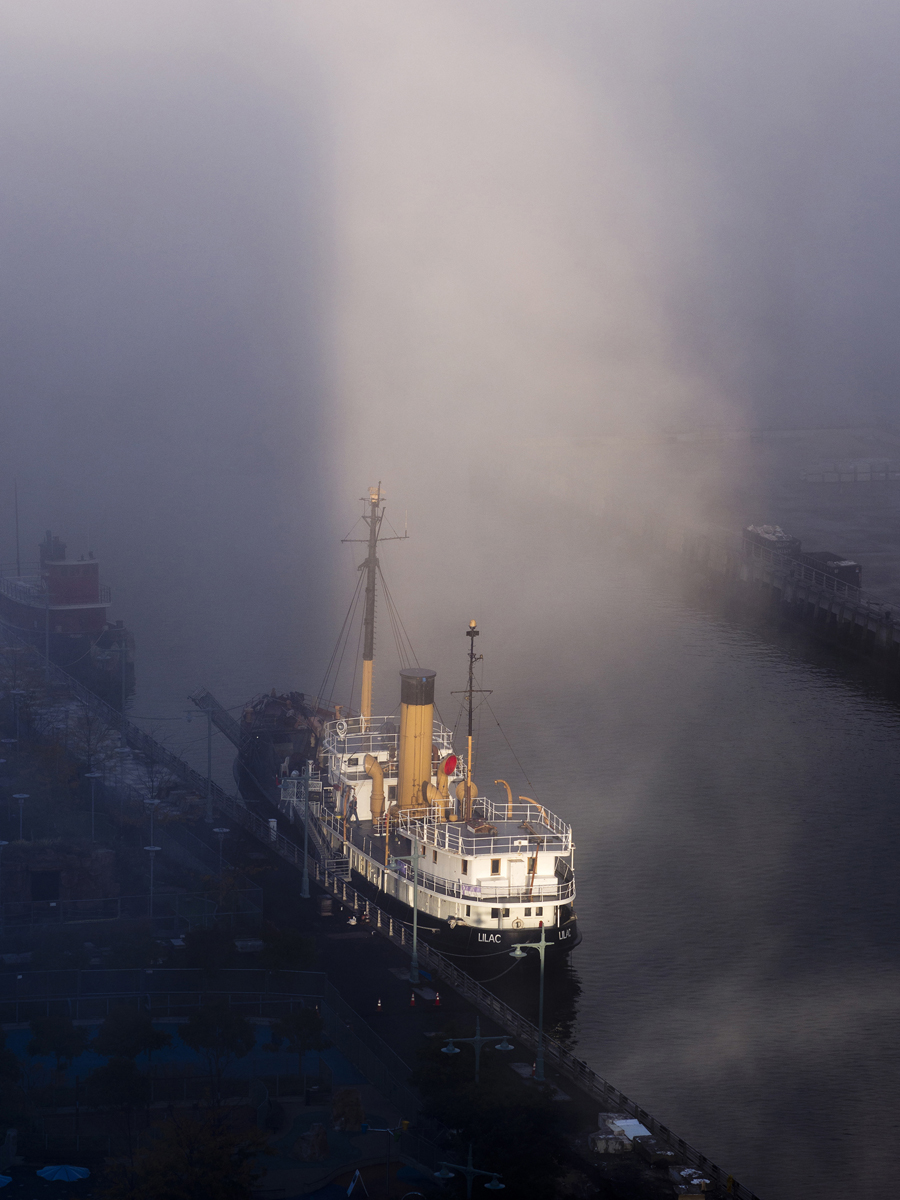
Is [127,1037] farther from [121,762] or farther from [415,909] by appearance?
[121,762]

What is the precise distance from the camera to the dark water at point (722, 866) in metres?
28.4

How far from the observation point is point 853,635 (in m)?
72.0

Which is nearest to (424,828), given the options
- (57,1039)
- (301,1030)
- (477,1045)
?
(301,1030)

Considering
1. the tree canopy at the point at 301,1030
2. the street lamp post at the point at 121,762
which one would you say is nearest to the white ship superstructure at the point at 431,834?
the street lamp post at the point at 121,762

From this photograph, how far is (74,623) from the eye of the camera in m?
64.9

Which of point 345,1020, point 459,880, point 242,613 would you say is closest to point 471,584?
point 242,613

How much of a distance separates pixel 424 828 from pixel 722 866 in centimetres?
1026

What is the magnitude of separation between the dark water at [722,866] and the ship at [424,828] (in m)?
2.46

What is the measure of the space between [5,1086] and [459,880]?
11.6 m

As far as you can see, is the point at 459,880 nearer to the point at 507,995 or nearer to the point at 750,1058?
the point at 507,995

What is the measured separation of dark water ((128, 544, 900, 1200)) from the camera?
2844 cm

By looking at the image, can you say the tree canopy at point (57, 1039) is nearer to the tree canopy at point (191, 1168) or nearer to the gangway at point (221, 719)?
the tree canopy at point (191, 1168)

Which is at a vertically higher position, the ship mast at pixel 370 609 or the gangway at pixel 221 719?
the ship mast at pixel 370 609

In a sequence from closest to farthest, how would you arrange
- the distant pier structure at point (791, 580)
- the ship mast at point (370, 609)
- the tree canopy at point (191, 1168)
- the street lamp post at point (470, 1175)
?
1. the tree canopy at point (191, 1168)
2. the street lamp post at point (470, 1175)
3. the ship mast at point (370, 609)
4. the distant pier structure at point (791, 580)
